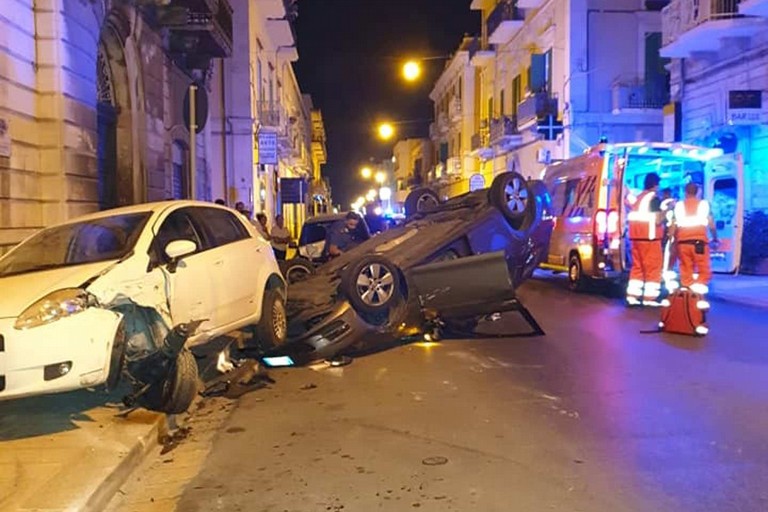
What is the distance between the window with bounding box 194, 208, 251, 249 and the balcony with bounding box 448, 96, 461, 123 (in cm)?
4172

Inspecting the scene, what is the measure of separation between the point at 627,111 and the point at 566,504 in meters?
23.2

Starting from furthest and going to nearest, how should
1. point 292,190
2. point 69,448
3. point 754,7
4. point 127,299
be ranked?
point 292,190 < point 754,7 < point 127,299 < point 69,448

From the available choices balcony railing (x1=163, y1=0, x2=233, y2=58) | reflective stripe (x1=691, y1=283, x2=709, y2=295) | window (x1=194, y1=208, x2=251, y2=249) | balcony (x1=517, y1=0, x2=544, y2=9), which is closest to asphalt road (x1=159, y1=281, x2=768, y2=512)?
reflective stripe (x1=691, y1=283, x2=709, y2=295)

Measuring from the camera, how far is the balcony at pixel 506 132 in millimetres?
33531

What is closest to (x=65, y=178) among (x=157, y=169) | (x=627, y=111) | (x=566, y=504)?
(x=157, y=169)

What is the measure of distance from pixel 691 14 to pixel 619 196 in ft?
27.5

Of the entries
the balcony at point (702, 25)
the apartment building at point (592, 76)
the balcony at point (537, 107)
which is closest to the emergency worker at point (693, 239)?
the balcony at point (702, 25)

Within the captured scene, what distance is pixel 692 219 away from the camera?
33.7 feet

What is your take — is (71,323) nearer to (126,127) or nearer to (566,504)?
(566,504)

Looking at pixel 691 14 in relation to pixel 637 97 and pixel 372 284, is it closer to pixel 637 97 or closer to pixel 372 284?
pixel 637 97

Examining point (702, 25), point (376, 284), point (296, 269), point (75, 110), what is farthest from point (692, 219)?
point (702, 25)

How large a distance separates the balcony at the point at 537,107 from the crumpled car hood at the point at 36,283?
24022 millimetres

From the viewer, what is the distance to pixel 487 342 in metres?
9.79

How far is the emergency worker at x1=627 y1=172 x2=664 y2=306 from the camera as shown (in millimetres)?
11570
